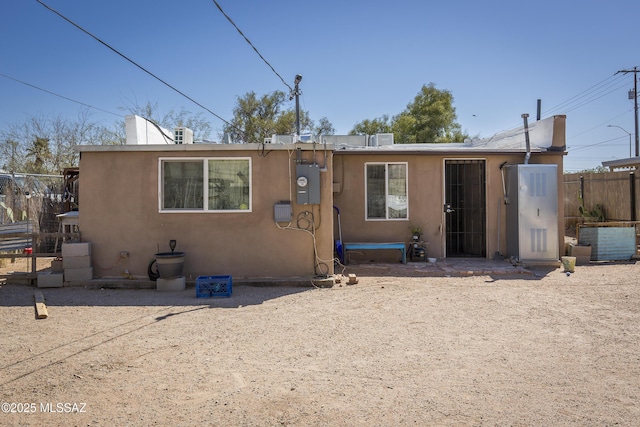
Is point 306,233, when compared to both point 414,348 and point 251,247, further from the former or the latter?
point 414,348

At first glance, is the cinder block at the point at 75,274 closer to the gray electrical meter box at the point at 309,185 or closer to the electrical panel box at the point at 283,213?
the electrical panel box at the point at 283,213

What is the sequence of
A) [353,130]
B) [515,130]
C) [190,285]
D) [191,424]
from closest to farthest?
→ [191,424]
[190,285]
[515,130]
[353,130]

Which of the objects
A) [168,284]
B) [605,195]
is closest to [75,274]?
[168,284]

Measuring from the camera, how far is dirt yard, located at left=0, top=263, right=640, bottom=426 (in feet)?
10.6

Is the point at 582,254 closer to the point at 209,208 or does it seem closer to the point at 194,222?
the point at 209,208

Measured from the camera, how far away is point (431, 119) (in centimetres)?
2505

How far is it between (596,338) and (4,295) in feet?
27.2

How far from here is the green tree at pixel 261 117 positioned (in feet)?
82.0

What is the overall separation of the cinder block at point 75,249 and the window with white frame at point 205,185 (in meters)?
1.44

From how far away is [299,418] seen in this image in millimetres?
3150

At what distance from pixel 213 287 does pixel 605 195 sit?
1308 cm

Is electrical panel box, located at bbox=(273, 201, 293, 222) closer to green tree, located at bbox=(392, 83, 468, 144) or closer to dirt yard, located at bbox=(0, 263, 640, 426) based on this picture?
dirt yard, located at bbox=(0, 263, 640, 426)

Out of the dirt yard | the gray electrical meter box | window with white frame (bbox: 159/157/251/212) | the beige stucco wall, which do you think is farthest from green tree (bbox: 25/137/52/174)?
the gray electrical meter box

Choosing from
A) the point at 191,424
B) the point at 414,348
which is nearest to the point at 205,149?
the point at 414,348
